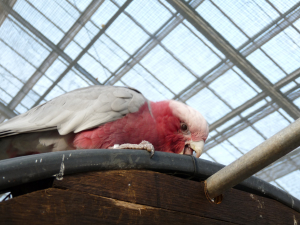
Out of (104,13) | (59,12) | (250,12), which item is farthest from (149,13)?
(250,12)

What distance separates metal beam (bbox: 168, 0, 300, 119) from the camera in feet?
12.4

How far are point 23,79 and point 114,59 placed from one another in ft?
5.74

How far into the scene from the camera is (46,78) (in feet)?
16.7

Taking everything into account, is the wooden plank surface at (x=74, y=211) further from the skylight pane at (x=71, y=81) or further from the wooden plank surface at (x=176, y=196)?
the skylight pane at (x=71, y=81)

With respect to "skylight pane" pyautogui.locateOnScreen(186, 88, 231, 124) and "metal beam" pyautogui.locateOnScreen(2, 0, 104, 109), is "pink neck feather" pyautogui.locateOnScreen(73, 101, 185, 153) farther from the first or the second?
"skylight pane" pyautogui.locateOnScreen(186, 88, 231, 124)

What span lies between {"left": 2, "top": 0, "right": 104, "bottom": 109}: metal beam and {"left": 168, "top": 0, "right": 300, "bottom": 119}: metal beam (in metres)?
1.08

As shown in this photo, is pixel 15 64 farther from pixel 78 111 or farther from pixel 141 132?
pixel 141 132

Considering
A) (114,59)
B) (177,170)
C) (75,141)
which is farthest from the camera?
(114,59)

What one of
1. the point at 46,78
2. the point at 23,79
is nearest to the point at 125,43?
the point at 46,78

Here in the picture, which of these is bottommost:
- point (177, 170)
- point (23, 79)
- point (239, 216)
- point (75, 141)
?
point (239, 216)

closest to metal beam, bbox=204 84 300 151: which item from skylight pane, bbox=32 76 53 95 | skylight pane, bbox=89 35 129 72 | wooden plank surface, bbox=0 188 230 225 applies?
skylight pane, bbox=89 35 129 72

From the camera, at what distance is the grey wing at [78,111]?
6.32ft

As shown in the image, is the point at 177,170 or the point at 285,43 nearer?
the point at 177,170

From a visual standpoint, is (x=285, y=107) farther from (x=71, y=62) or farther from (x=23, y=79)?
(x=23, y=79)
